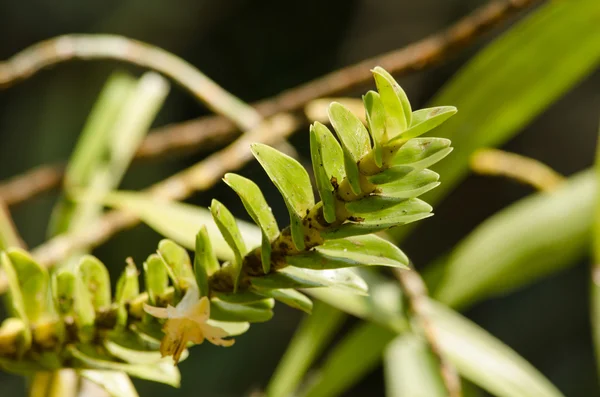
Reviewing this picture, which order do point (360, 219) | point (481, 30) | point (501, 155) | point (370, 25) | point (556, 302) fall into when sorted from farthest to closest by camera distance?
point (370, 25), point (556, 302), point (501, 155), point (481, 30), point (360, 219)

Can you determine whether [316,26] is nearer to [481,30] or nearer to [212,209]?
[481,30]

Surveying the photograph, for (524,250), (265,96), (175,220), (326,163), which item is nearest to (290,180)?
(326,163)

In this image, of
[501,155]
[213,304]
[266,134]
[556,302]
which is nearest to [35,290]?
[213,304]

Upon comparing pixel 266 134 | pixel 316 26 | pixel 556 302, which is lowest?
pixel 266 134

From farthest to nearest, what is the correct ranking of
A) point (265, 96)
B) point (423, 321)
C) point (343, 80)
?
point (265, 96) < point (343, 80) < point (423, 321)

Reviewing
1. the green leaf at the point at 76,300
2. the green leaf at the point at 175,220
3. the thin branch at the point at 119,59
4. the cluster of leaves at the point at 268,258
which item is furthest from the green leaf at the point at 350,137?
the thin branch at the point at 119,59

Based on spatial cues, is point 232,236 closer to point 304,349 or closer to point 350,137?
point 350,137

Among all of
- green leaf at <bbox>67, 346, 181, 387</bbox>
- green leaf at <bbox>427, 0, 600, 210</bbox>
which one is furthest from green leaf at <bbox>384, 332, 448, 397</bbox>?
green leaf at <bbox>67, 346, 181, 387</bbox>
